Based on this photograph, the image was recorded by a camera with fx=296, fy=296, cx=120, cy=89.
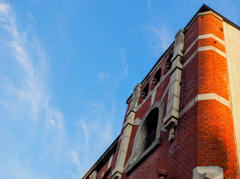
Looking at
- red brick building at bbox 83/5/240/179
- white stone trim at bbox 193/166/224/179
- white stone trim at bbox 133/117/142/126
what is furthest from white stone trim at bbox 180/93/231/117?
white stone trim at bbox 133/117/142/126

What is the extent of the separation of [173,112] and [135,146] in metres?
3.29

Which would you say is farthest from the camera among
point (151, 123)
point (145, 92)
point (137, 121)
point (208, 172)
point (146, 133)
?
point (145, 92)

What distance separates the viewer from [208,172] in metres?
7.13

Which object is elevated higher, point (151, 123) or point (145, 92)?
point (145, 92)

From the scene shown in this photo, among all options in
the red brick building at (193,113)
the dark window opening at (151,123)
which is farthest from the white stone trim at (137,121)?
the dark window opening at (151,123)

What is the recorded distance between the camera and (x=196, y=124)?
8492mm

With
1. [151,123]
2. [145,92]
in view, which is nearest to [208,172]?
[151,123]

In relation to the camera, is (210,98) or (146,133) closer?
(210,98)

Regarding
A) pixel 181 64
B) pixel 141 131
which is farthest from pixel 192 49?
pixel 141 131

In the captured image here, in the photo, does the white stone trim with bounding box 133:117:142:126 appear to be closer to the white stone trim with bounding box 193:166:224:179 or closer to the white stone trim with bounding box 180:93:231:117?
the white stone trim with bounding box 180:93:231:117

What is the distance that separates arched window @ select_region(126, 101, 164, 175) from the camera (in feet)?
37.5

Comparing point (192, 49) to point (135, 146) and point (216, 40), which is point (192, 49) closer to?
point (216, 40)

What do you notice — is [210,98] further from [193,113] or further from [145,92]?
[145,92]

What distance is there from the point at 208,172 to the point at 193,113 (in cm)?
227
